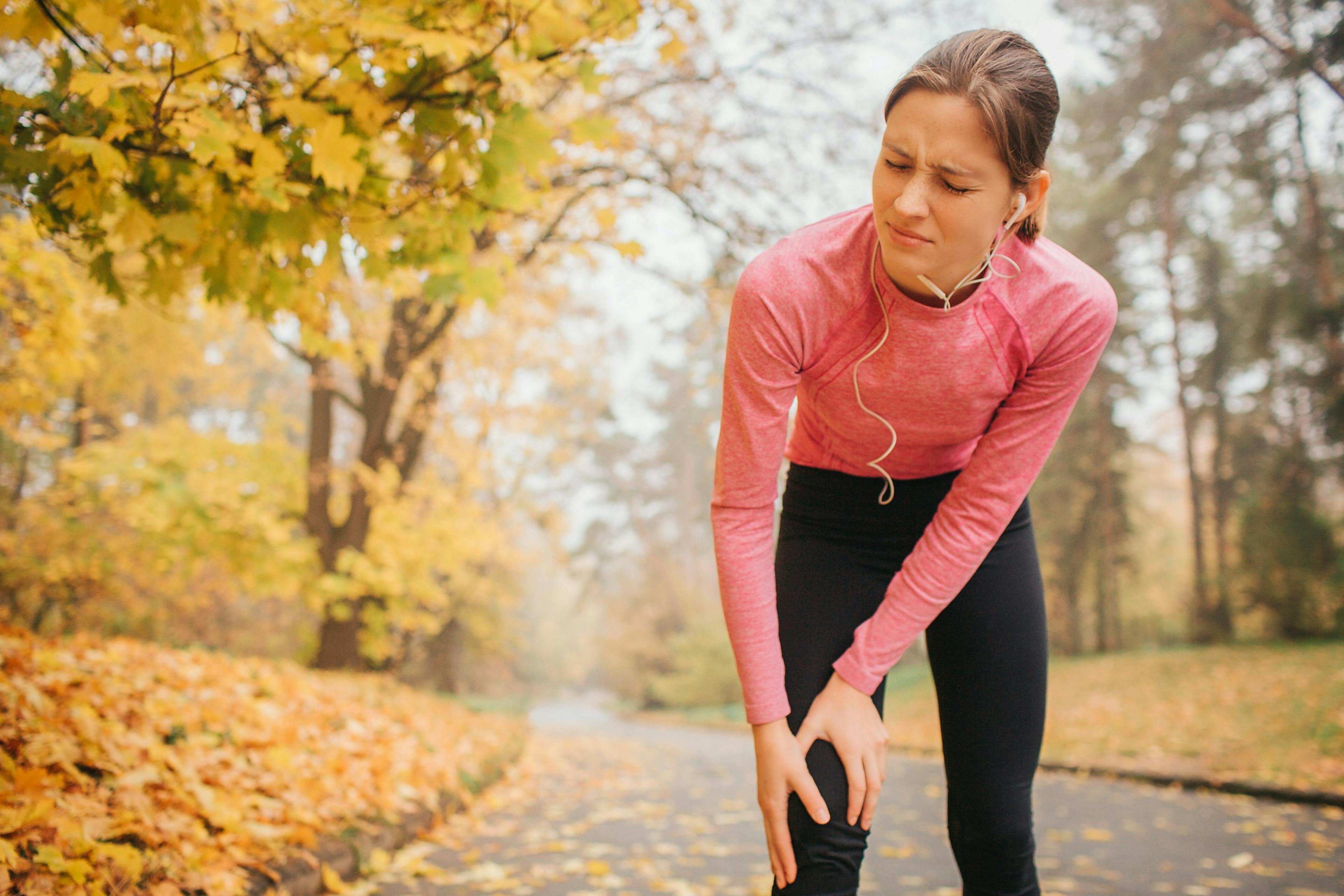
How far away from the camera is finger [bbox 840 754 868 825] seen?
1.43 meters

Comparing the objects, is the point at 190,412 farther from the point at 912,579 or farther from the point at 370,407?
the point at 912,579

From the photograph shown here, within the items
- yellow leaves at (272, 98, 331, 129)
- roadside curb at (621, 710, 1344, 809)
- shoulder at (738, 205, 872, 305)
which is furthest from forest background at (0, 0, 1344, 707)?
roadside curb at (621, 710, 1344, 809)

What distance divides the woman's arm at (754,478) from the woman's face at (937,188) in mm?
231

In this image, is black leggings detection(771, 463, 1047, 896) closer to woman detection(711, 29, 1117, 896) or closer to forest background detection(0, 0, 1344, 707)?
woman detection(711, 29, 1117, 896)

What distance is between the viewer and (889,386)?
1524 mm

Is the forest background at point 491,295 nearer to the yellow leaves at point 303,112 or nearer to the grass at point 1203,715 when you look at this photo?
the yellow leaves at point 303,112

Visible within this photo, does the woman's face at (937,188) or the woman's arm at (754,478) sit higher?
the woman's face at (937,188)

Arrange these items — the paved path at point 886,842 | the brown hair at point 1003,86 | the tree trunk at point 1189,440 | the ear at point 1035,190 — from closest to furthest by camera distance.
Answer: the brown hair at point 1003,86
the ear at point 1035,190
the paved path at point 886,842
the tree trunk at point 1189,440

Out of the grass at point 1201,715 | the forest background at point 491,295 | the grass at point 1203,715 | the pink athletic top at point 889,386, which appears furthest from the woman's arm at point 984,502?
the grass at point 1203,715

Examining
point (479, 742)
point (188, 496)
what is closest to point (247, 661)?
point (479, 742)

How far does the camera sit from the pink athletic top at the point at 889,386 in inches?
56.4

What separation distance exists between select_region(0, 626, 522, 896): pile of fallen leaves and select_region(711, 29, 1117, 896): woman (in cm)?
185

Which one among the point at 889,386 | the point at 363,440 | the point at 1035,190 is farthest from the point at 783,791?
the point at 363,440

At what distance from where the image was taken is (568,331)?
15.4m
